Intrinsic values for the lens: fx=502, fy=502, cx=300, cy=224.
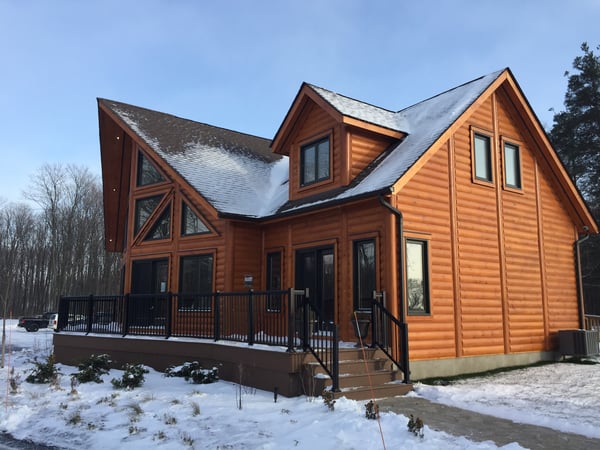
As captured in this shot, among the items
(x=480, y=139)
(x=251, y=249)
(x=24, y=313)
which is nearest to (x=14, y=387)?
(x=251, y=249)

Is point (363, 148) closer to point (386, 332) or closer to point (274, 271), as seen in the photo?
point (274, 271)

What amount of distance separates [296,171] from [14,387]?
8662 millimetres

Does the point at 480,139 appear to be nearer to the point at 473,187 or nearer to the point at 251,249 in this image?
the point at 473,187

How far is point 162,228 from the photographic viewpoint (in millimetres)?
16609

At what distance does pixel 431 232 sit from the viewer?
11555 millimetres

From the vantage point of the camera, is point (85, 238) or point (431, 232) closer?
point (431, 232)

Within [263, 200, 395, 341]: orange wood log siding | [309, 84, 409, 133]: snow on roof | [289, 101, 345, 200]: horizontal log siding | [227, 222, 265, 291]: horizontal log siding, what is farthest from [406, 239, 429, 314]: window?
[227, 222, 265, 291]: horizontal log siding

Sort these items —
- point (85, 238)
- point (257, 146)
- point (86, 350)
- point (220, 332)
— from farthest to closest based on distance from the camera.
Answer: point (85, 238) → point (257, 146) → point (86, 350) → point (220, 332)

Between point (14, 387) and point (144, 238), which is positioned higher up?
point (144, 238)

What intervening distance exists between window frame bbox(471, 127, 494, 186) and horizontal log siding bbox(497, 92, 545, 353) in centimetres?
46

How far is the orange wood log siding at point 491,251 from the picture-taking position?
37.5 feet

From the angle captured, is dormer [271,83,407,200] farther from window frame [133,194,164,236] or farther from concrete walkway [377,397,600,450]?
concrete walkway [377,397,600,450]

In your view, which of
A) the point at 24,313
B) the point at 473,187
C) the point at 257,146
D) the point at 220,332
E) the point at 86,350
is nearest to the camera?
the point at 220,332

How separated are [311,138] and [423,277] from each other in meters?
5.28
